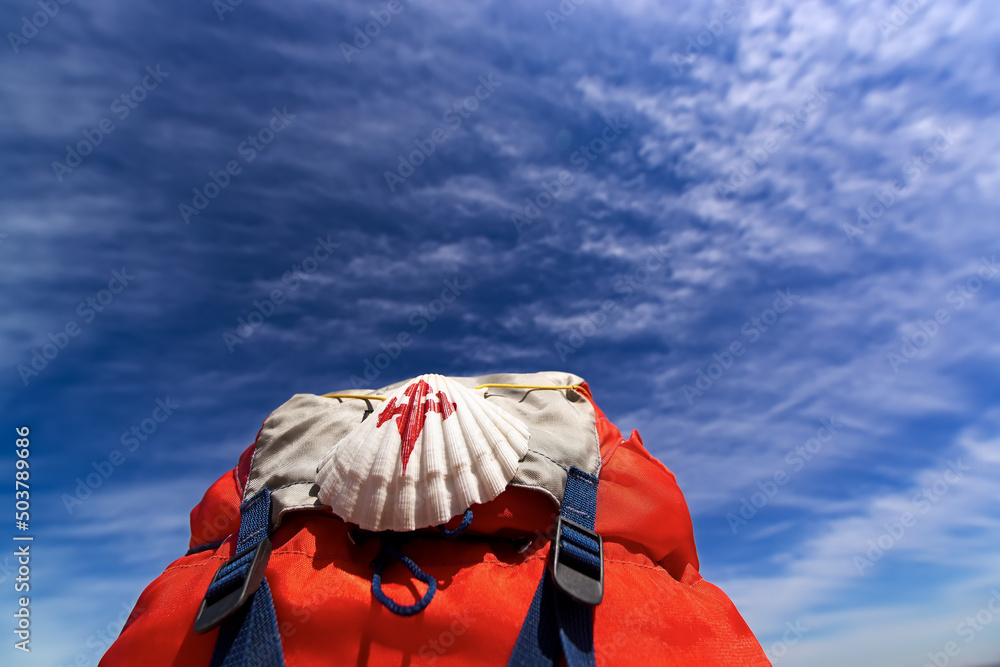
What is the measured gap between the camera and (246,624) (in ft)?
6.91

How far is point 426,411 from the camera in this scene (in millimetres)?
2652

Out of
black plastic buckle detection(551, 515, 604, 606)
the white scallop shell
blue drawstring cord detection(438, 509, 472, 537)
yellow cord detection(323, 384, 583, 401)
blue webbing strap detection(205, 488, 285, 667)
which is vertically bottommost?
blue webbing strap detection(205, 488, 285, 667)

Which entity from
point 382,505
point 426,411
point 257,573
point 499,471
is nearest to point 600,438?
point 499,471

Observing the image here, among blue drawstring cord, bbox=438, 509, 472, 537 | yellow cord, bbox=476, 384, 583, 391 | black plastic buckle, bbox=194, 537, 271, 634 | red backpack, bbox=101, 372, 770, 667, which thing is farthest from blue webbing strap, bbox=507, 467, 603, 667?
black plastic buckle, bbox=194, 537, 271, 634

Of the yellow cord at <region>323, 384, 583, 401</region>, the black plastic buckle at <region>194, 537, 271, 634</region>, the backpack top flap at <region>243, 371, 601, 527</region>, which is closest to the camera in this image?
the black plastic buckle at <region>194, 537, 271, 634</region>

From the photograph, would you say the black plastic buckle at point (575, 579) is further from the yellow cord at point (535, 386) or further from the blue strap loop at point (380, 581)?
the yellow cord at point (535, 386)

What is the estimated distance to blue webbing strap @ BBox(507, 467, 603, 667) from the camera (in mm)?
2061

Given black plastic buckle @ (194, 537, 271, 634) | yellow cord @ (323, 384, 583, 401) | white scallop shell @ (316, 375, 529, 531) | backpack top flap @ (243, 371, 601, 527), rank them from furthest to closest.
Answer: yellow cord @ (323, 384, 583, 401) → backpack top flap @ (243, 371, 601, 527) → white scallop shell @ (316, 375, 529, 531) → black plastic buckle @ (194, 537, 271, 634)

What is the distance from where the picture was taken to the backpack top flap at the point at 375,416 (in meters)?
2.47

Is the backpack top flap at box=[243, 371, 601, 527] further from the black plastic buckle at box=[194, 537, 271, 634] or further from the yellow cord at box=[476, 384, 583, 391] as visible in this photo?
the black plastic buckle at box=[194, 537, 271, 634]

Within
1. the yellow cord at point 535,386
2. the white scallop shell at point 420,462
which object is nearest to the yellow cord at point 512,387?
the yellow cord at point 535,386

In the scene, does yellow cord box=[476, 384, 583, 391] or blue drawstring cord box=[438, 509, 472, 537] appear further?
yellow cord box=[476, 384, 583, 391]

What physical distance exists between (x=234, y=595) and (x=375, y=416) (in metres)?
0.95

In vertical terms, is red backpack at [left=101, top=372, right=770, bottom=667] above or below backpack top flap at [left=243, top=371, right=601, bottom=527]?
below
